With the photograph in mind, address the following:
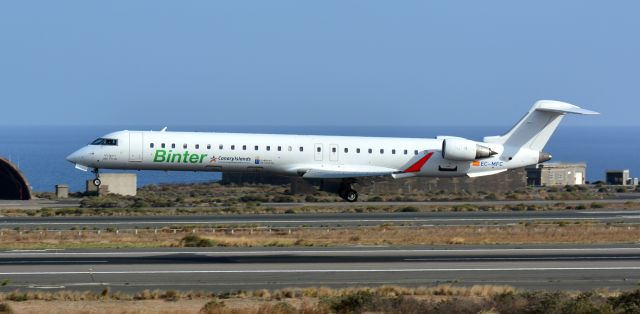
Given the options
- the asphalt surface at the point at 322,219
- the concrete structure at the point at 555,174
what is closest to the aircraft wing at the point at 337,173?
the asphalt surface at the point at 322,219

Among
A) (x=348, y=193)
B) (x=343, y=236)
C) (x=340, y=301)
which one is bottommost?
(x=340, y=301)

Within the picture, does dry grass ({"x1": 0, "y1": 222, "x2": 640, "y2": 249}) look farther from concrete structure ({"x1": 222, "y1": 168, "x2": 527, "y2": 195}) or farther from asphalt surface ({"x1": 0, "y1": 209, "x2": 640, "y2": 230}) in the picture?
concrete structure ({"x1": 222, "y1": 168, "x2": 527, "y2": 195})

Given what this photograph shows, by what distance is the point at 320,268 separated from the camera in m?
30.5

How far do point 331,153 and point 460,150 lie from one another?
6.52 meters

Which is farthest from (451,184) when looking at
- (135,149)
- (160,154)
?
(135,149)

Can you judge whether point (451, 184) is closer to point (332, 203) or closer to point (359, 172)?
point (332, 203)

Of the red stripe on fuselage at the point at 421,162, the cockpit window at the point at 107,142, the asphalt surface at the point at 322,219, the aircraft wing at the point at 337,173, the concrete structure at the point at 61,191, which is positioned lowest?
the asphalt surface at the point at 322,219

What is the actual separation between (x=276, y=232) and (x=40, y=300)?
18828 millimetres

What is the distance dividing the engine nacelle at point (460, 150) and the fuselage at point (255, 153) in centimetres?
53

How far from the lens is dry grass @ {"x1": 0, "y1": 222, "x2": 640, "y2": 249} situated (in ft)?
126

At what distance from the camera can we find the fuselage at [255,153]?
52.6 m

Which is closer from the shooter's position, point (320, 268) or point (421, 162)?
point (320, 268)

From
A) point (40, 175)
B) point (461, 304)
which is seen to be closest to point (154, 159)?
point (461, 304)

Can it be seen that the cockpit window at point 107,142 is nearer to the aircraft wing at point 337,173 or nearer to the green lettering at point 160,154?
the green lettering at point 160,154
